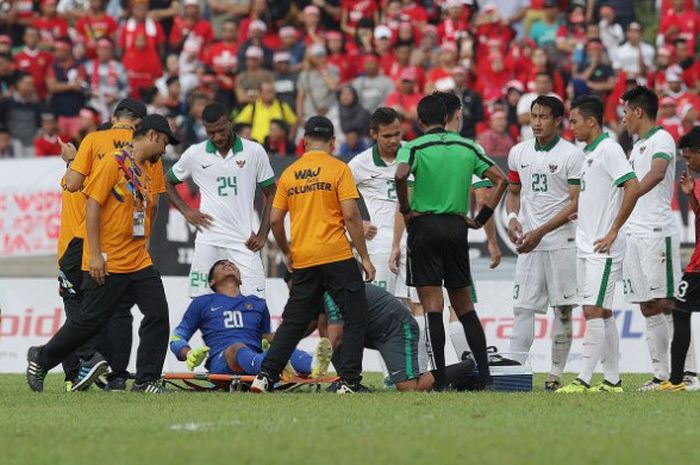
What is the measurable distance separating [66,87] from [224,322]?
12.6 m

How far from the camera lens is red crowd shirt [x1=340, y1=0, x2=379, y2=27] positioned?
1072 inches

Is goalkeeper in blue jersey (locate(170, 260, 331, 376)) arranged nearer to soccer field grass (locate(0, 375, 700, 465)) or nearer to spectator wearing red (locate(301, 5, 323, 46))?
soccer field grass (locate(0, 375, 700, 465))

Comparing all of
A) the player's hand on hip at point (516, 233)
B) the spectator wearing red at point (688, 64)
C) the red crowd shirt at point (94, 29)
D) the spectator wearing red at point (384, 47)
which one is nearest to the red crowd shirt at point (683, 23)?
the spectator wearing red at point (688, 64)

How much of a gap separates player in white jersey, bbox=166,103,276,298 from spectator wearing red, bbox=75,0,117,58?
13.3 metres

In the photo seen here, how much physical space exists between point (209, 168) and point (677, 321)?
446cm

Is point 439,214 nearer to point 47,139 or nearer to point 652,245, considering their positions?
point 652,245

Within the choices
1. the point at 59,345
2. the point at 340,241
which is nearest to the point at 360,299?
the point at 340,241

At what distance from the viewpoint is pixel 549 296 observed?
13648 millimetres

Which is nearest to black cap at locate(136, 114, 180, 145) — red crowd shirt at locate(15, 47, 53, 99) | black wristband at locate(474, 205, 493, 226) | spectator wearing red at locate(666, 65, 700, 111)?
black wristband at locate(474, 205, 493, 226)

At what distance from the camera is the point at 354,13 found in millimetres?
27250

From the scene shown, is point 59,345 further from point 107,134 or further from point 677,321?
point 677,321

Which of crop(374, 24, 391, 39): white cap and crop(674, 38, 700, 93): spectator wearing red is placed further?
crop(374, 24, 391, 39): white cap

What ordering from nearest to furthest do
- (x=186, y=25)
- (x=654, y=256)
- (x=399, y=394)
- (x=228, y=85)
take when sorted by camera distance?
(x=399, y=394), (x=654, y=256), (x=228, y=85), (x=186, y=25)

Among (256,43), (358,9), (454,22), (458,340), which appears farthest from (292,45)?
(458,340)
